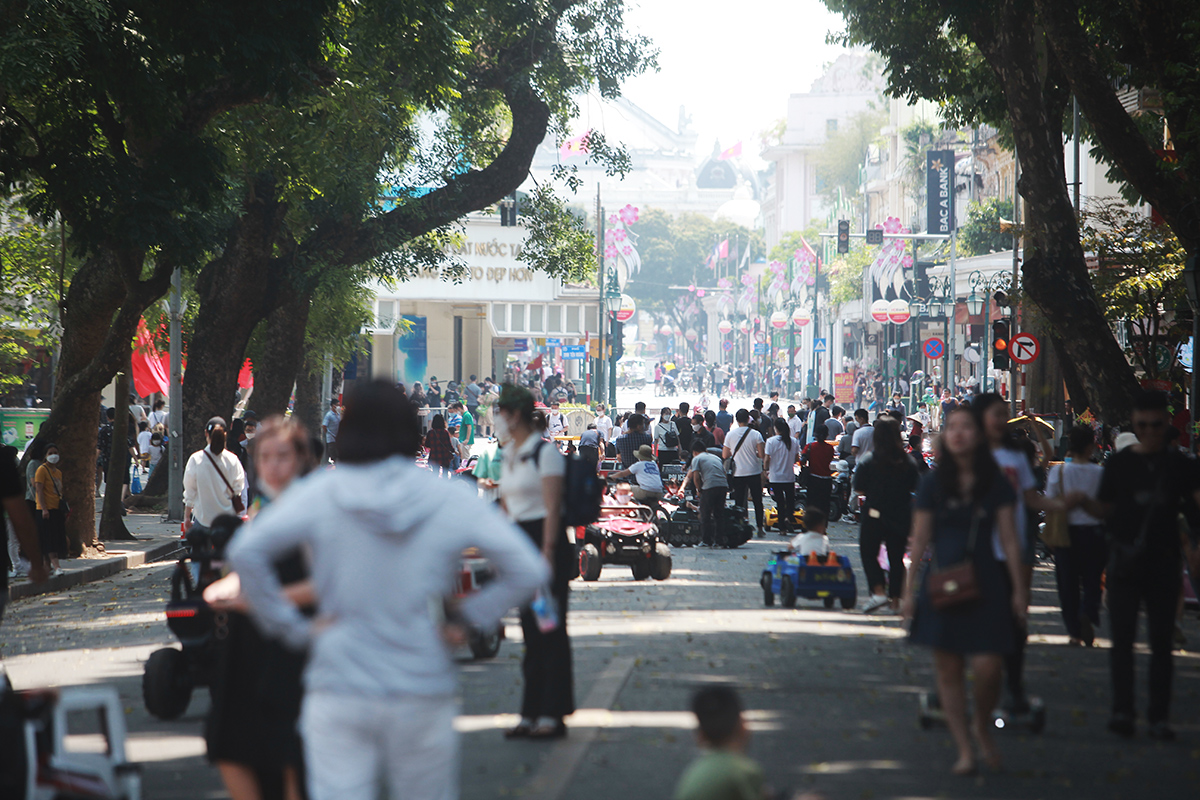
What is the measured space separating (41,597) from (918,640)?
11180mm

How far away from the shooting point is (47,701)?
14.3 ft

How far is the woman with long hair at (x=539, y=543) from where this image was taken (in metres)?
7.23

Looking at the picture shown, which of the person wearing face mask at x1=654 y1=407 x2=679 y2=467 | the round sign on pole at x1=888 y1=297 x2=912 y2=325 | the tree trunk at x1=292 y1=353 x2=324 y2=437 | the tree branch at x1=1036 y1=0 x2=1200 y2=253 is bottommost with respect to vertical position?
the person wearing face mask at x1=654 y1=407 x2=679 y2=467

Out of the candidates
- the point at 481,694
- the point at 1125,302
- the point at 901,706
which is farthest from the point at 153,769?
the point at 1125,302

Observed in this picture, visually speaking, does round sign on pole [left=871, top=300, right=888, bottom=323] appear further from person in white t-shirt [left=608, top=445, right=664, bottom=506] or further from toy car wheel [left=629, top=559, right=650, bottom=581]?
toy car wheel [left=629, top=559, right=650, bottom=581]

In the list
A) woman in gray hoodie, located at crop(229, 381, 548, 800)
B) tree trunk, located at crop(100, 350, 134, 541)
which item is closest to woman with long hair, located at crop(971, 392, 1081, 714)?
woman in gray hoodie, located at crop(229, 381, 548, 800)

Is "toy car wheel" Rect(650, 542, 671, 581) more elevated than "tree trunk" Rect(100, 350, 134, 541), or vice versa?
"tree trunk" Rect(100, 350, 134, 541)

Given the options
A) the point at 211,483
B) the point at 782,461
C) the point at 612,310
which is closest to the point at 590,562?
the point at 211,483

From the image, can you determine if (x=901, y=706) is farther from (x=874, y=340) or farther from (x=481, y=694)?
(x=874, y=340)

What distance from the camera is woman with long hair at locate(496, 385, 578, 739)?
723cm

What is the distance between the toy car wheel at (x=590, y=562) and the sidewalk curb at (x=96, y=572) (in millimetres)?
5515

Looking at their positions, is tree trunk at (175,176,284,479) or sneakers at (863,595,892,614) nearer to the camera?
sneakers at (863,595,892,614)

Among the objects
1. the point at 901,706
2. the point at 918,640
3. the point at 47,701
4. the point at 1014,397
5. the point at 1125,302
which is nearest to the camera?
the point at 47,701

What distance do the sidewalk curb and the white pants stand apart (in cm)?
1068
